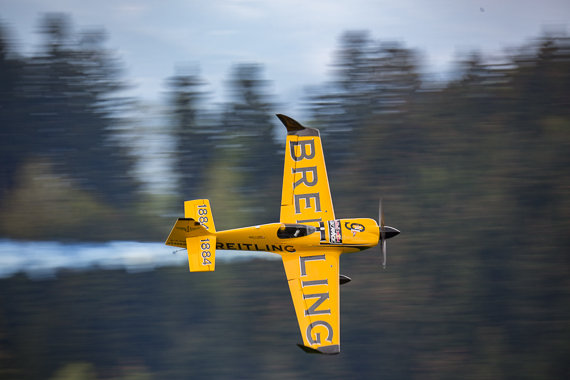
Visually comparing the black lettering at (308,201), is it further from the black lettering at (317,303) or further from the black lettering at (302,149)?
the black lettering at (317,303)

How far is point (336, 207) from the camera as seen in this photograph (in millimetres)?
20766

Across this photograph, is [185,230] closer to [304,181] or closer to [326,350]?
[304,181]

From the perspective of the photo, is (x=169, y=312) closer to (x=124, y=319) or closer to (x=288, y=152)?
(x=124, y=319)

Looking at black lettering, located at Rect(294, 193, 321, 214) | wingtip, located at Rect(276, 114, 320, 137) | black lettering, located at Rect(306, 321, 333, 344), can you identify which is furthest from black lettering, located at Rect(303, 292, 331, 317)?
wingtip, located at Rect(276, 114, 320, 137)

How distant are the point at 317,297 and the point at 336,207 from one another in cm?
952

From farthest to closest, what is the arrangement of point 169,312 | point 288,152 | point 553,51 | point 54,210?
1. point 553,51
2. point 169,312
3. point 54,210
4. point 288,152

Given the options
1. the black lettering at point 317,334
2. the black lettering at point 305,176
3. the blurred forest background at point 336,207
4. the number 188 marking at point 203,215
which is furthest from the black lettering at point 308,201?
the blurred forest background at point 336,207

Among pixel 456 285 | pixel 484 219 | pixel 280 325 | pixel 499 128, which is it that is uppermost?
pixel 499 128

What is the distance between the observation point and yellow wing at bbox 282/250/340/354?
11.1 m

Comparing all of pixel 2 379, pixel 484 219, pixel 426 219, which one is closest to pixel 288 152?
pixel 426 219

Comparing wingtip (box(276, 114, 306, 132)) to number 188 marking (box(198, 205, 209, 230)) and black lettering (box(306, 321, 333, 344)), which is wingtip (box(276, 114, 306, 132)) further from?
black lettering (box(306, 321, 333, 344))

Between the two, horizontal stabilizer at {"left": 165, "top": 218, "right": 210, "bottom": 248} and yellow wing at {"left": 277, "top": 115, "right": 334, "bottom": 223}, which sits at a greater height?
yellow wing at {"left": 277, "top": 115, "right": 334, "bottom": 223}

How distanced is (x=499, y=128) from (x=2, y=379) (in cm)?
2843

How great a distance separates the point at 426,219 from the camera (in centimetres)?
2069
